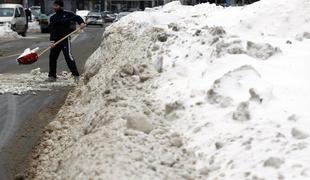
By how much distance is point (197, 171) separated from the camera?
197 inches

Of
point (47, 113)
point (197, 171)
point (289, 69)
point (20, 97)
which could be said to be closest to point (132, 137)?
point (197, 171)

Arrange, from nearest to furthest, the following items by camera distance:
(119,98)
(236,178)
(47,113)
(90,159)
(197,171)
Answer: (236,178)
(197,171)
(90,159)
(119,98)
(47,113)

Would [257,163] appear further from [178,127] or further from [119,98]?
[119,98]

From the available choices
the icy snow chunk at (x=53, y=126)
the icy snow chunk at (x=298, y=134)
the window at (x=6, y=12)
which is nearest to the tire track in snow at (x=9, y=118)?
the icy snow chunk at (x=53, y=126)

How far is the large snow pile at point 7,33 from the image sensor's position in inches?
1252

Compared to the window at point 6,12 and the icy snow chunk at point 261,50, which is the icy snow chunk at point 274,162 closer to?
the icy snow chunk at point 261,50

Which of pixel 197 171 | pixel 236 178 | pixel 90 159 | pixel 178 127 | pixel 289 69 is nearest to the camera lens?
pixel 236 178

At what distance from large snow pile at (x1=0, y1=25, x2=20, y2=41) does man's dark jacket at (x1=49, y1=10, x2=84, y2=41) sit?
1859 centimetres

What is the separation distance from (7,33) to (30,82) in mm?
20646

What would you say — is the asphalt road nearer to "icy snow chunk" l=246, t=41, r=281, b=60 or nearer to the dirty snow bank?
the dirty snow bank

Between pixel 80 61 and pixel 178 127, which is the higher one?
pixel 178 127

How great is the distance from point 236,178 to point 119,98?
111 inches

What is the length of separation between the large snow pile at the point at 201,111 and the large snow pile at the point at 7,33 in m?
23.4

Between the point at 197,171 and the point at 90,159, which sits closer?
the point at 197,171
